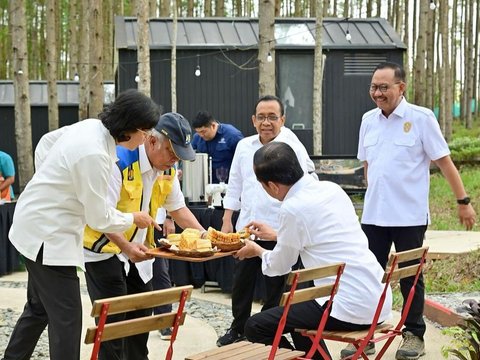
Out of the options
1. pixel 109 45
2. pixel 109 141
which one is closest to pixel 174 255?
pixel 109 141

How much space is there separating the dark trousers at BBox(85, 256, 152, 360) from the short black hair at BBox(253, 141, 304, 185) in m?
0.94

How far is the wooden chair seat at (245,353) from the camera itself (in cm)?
385

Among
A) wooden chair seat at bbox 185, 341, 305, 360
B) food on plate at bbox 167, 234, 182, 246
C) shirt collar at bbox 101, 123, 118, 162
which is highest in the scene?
shirt collar at bbox 101, 123, 118, 162

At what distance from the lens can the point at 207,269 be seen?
8.75m

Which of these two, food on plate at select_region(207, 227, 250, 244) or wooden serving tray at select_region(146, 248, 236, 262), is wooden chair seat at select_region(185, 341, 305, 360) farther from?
food on plate at select_region(207, 227, 250, 244)

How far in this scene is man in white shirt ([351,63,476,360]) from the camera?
→ 5531mm

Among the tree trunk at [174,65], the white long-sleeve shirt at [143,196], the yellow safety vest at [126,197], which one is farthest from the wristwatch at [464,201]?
the tree trunk at [174,65]

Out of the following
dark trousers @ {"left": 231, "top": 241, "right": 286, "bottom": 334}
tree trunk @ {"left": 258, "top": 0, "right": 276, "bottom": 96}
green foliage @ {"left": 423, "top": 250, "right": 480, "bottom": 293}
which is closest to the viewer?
dark trousers @ {"left": 231, "top": 241, "right": 286, "bottom": 334}

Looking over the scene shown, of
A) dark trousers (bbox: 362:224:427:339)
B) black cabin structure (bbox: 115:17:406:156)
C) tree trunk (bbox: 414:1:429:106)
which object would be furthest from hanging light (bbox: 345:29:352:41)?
dark trousers (bbox: 362:224:427:339)

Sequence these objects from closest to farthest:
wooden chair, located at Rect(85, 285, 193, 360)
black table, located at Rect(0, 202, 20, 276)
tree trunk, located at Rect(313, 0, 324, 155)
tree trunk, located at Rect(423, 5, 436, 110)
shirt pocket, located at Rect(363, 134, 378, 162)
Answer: wooden chair, located at Rect(85, 285, 193, 360) < shirt pocket, located at Rect(363, 134, 378, 162) < black table, located at Rect(0, 202, 20, 276) < tree trunk, located at Rect(313, 0, 324, 155) < tree trunk, located at Rect(423, 5, 436, 110)

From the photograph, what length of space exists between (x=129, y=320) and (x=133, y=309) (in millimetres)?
115

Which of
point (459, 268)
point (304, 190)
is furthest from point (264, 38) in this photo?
point (304, 190)

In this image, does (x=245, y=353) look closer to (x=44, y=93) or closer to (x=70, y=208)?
(x=70, y=208)

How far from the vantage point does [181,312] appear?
3387mm
